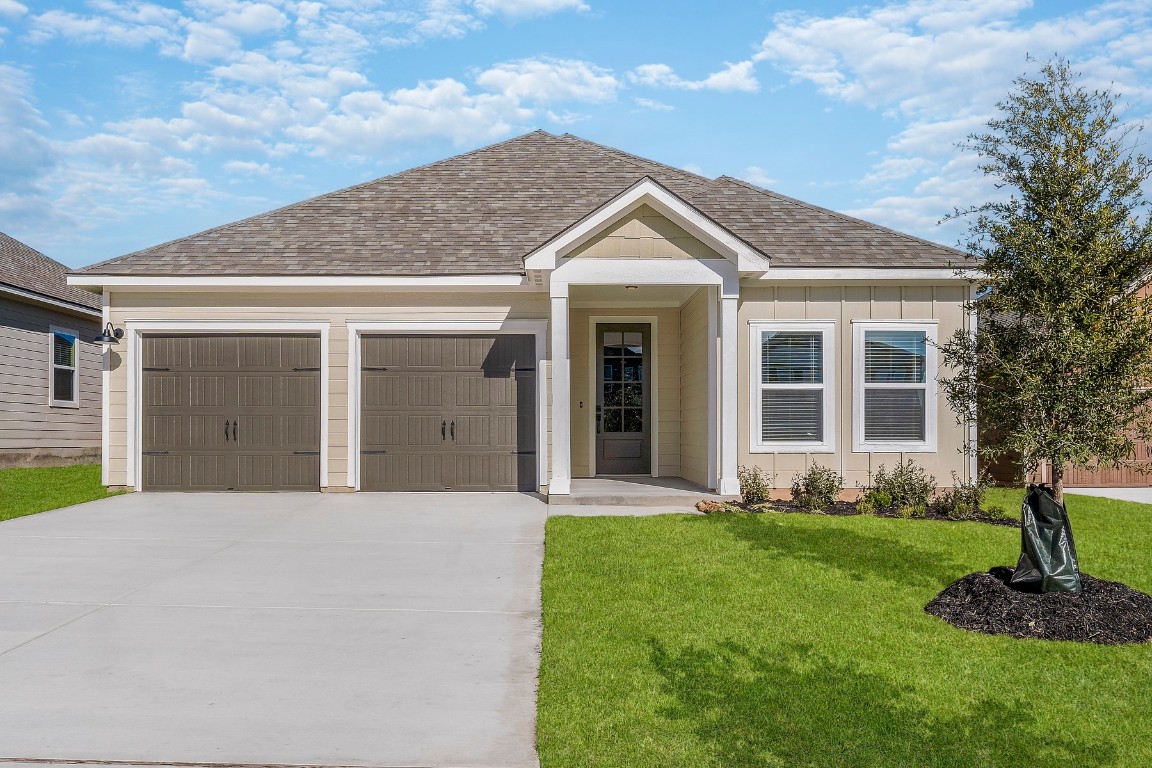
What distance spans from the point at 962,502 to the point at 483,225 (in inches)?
307

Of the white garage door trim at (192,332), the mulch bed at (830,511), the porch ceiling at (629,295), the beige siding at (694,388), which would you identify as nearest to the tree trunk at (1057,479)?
the mulch bed at (830,511)

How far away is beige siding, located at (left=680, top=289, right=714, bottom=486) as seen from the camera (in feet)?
34.5

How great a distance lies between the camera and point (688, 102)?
45.2ft

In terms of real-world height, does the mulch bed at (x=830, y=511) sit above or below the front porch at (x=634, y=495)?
below

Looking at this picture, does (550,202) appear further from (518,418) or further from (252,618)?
(252,618)

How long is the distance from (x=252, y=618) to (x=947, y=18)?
1154 centimetres

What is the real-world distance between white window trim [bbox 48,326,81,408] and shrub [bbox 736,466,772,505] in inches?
536

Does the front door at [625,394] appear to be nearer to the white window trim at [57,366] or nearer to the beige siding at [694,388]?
the beige siding at [694,388]

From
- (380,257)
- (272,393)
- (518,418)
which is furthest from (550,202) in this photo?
(272,393)

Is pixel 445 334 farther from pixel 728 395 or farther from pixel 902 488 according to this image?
pixel 902 488

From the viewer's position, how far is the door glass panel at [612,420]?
12.3 m

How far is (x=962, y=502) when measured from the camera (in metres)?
9.45

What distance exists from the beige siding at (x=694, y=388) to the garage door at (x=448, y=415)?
2328 millimetres

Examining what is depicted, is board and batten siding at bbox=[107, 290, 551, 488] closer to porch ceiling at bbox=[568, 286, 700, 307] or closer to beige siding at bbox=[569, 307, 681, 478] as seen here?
porch ceiling at bbox=[568, 286, 700, 307]
